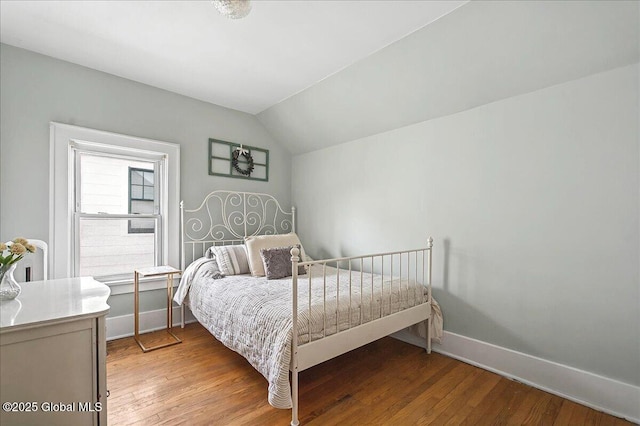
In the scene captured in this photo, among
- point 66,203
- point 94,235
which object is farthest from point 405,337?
point 66,203

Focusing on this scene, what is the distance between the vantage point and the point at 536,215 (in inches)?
84.5

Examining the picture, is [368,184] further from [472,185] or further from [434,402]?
[434,402]

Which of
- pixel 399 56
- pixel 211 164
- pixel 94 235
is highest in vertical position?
pixel 399 56

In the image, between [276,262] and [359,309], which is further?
[276,262]

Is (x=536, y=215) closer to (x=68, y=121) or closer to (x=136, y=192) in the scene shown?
(x=136, y=192)

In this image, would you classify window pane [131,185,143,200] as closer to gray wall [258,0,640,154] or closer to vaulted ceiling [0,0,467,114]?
vaulted ceiling [0,0,467,114]

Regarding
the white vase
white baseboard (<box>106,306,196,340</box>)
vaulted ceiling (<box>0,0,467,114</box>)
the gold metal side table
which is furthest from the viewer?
white baseboard (<box>106,306,196,340</box>)

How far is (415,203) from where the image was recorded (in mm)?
2852

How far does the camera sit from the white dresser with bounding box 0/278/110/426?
1.04m

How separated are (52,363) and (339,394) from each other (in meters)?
1.58

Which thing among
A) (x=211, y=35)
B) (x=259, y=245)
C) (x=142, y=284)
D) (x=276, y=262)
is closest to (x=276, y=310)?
(x=276, y=262)

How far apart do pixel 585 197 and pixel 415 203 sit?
1224mm

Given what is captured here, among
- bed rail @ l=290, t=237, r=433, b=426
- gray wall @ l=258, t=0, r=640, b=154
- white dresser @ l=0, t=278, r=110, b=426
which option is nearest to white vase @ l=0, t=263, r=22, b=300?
white dresser @ l=0, t=278, r=110, b=426

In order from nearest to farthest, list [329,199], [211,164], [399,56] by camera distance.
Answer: [399,56] < [211,164] < [329,199]
